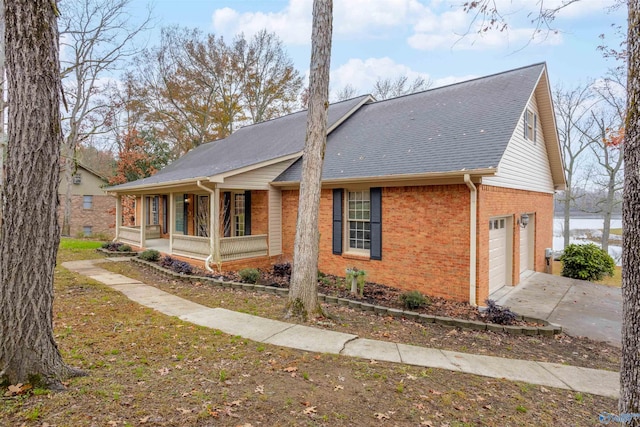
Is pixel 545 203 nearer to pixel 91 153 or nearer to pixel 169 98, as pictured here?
pixel 169 98

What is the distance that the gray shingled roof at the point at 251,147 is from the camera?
503 inches

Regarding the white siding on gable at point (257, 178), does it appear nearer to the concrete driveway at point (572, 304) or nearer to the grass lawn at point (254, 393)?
the grass lawn at point (254, 393)

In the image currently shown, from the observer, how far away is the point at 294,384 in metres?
3.68

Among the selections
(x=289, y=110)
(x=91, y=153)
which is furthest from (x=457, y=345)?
(x=91, y=153)

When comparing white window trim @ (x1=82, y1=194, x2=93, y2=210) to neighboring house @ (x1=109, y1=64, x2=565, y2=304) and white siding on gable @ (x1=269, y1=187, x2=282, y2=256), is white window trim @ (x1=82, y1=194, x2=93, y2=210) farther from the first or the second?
white siding on gable @ (x1=269, y1=187, x2=282, y2=256)

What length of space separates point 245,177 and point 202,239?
2.48 meters

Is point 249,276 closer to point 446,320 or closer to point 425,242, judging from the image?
point 425,242

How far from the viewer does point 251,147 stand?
15555 millimetres

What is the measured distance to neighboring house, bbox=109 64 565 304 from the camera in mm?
7758

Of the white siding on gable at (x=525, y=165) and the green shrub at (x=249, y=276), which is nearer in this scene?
the white siding on gable at (x=525, y=165)

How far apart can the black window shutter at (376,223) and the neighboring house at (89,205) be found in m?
24.2

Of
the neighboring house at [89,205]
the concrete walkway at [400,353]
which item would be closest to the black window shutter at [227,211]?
the concrete walkway at [400,353]

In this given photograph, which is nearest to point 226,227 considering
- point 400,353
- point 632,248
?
point 400,353

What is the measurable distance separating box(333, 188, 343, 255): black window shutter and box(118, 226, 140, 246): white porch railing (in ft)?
31.7
